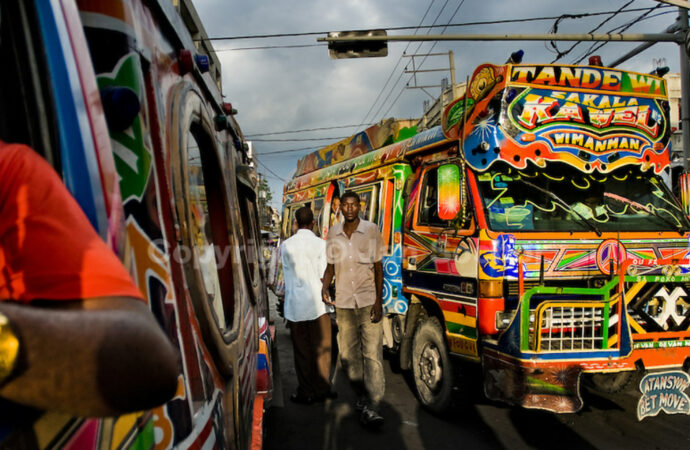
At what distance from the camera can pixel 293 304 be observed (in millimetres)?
5297

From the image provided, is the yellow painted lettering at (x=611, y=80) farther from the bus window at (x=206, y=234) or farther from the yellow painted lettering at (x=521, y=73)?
the bus window at (x=206, y=234)

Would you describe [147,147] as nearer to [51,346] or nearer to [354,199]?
[51,346]

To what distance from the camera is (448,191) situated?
4418 millimetres

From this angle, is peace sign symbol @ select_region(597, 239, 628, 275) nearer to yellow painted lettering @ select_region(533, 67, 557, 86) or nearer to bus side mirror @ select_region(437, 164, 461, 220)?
bus side mirror @ select_region(437, 164, 461, 220)

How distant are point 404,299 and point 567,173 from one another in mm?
2080

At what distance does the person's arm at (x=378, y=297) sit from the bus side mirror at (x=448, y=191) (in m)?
0.72

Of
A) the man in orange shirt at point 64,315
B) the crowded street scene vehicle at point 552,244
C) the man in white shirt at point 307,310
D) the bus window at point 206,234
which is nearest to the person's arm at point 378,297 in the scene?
the crowded street scene vehicle at point 552,244

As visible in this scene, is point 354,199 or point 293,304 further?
point 293,304

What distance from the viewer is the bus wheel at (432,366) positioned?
4539 millimetres

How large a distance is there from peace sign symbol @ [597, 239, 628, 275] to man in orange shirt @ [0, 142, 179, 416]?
3.97m

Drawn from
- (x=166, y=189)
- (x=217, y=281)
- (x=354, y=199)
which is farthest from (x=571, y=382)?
(x=166, y=189)

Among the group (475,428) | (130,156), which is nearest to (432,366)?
(475,428)

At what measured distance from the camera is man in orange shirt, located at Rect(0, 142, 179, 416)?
0.68 metres

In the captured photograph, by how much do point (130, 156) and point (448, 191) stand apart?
3.50 m
